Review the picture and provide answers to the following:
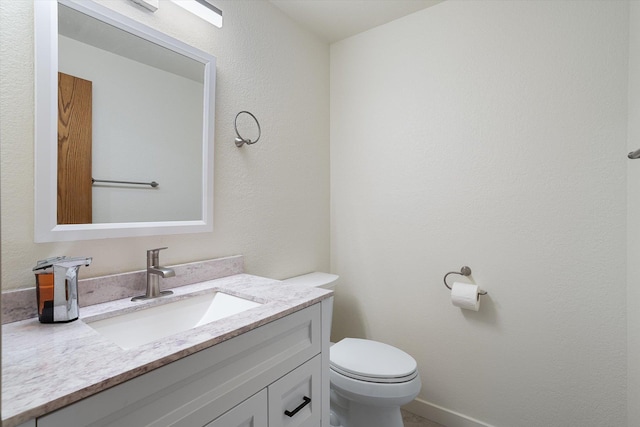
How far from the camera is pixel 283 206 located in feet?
6.25

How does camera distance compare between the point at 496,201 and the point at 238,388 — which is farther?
the point at 496,201

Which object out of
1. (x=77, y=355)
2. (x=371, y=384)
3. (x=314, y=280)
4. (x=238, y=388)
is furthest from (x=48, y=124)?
(x=371, y=384)

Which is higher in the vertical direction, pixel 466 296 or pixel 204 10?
pixel 204 10

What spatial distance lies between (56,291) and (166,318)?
1.16ft

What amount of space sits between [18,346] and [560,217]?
201 centimetres

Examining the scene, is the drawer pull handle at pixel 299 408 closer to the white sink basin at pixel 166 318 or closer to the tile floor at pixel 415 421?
the white sink basin at pixel 166 318

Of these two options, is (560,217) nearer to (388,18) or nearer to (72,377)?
(388,18)

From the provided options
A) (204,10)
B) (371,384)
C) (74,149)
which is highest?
(204,10)

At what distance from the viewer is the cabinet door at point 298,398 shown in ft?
3.37

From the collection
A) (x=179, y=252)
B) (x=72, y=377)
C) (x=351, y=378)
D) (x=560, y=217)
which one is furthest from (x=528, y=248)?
(x=72, y=377)

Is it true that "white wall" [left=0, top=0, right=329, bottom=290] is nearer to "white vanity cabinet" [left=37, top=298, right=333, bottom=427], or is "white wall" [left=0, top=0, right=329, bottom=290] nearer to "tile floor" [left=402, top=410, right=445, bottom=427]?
"white vanity cabinet" [left=37, top=298, right=333, bottom=427]

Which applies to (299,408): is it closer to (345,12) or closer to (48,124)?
(48,124)

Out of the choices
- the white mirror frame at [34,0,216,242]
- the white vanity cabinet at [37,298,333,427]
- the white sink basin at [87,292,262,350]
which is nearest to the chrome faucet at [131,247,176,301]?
the white sink basin at [87,292,262,350]

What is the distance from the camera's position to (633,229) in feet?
4.37
